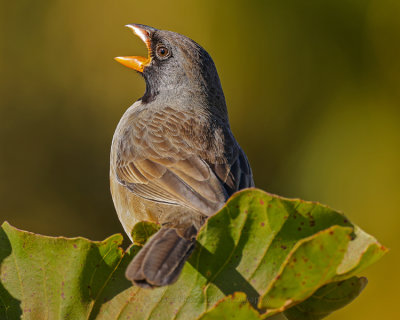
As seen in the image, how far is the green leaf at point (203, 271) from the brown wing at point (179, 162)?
2.81 feet

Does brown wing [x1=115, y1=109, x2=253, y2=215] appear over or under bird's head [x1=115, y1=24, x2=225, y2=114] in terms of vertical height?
under

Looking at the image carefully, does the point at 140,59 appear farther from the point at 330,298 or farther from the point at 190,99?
the point at 330,298

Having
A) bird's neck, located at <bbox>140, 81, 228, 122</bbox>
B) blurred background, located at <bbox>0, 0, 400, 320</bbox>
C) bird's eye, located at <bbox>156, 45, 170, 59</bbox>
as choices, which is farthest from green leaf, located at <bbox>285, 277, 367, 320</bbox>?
blurred background, located at <bbox>0, 0, 400, 320</bbox>

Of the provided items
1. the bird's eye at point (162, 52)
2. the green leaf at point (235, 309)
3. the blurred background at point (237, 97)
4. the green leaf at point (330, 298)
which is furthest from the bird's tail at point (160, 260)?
the blurred background at point (237, 97)

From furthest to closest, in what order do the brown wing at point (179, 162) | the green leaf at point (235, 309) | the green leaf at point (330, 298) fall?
the brown wing at point (179, 162) → the green leaf at point (330, 298) → the green leaf at point (235, 309)

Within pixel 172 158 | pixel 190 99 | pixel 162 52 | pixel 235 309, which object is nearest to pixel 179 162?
pixel 172 158

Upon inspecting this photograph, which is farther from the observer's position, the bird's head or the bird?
the bird's head

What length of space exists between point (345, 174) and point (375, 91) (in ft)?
3.09

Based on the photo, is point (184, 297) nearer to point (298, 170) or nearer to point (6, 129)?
point (298, 170)

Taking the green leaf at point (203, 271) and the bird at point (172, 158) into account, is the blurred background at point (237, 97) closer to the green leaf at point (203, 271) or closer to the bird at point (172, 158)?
the bird at point (172, 158)

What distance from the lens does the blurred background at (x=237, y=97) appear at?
6.88m

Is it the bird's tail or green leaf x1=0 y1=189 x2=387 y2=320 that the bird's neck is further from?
green leaf x1=0 y1=189 x2=387 y2=320

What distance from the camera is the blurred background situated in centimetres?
688

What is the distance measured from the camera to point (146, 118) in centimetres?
422
